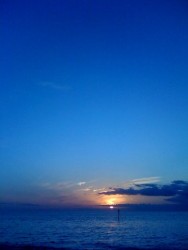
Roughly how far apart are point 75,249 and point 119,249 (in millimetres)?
6276

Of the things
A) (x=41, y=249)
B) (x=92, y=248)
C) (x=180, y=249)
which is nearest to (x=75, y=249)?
(x=92, y=248)

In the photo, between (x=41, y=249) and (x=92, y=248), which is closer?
→ (x=41, y=249)

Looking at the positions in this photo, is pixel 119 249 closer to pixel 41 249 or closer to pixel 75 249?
pixel 75 249

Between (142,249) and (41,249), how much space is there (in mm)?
15081

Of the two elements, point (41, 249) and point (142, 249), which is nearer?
point (41, 249)

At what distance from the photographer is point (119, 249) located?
149 feet

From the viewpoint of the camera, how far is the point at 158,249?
46375mm

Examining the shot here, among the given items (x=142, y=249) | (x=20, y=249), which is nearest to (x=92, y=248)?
(x=142, y=249)

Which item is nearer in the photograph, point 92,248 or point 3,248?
point 3,248

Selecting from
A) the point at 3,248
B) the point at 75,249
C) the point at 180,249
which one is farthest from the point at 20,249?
the point at 180,249

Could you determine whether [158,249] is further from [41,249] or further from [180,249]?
[41,249]

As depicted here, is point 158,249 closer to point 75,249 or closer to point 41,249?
point 75,249

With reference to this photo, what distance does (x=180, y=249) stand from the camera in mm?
45188

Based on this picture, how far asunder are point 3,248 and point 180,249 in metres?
24.2
